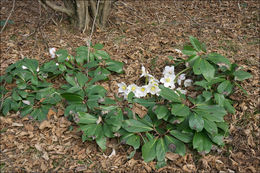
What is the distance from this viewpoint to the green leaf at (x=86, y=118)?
6.37 ft

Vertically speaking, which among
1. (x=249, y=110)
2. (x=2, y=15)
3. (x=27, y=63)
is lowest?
(x=249, y=110)

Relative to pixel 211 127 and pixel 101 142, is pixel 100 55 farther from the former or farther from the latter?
pixel 211 127

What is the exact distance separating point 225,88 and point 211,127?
0.48m

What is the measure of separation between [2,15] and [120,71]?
228cm

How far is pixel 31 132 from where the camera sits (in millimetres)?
2074

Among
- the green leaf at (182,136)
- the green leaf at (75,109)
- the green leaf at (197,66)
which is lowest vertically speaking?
the green leaf at (182,136)

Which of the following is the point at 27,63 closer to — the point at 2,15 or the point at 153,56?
the point at 153,56

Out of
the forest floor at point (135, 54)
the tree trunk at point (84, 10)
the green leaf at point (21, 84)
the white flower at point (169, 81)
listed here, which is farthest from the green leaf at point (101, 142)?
the tree trunk at point (84, 10)

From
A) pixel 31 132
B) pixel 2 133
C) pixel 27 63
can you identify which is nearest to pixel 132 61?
pixel 27 63

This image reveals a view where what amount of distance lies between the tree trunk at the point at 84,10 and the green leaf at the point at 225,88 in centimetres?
173

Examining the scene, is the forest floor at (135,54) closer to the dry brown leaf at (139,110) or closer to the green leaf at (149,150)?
the green leaf at (149,150)

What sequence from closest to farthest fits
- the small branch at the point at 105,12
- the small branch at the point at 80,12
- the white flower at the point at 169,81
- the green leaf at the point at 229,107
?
1. the green leaf at the point at 229,107
2. the white flower at the point at 169,81
3. the small branch at the point at 80,12
4. the small branch at the point at 105,12

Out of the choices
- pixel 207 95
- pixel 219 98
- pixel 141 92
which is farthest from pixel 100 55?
pixel 219 98

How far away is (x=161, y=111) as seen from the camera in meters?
1.96
